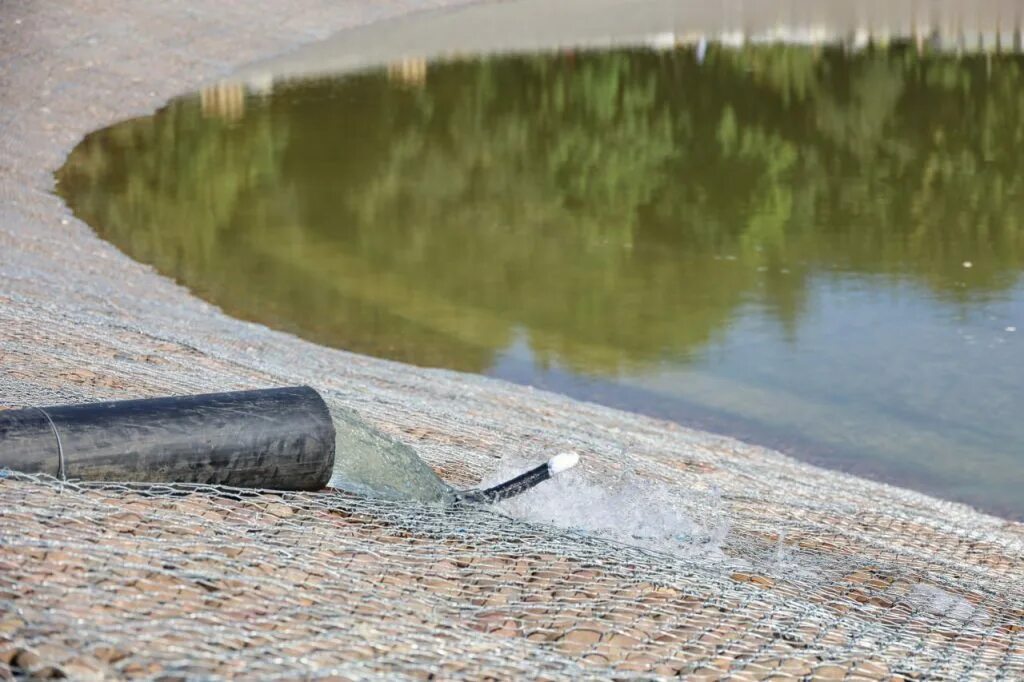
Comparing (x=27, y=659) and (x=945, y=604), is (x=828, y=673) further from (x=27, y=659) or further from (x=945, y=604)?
(x=27, y=659)

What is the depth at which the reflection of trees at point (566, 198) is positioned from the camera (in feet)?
38.9

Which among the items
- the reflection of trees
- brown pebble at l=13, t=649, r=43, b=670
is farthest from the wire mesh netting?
the reflection of trees

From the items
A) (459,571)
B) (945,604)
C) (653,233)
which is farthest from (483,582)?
(653,233)

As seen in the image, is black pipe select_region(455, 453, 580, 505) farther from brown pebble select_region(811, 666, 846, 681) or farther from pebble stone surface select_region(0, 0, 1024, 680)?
brown pebble select_region(811, 666, 846, 681)

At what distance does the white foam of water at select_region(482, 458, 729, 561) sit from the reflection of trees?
4.51 meters

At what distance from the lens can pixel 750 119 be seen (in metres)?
19.2

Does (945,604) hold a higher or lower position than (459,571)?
lower

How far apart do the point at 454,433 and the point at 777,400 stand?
11.9ft

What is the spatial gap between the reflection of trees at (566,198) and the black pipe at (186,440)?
594cm

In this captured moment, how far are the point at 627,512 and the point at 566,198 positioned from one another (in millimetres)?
10080

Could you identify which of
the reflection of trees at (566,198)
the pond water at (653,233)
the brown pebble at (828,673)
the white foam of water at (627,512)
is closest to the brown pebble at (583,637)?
the brown pebble at (828,673)

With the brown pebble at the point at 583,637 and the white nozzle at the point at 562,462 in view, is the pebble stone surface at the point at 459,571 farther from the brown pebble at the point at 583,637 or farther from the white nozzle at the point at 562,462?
the white nozzle at the point at 562,462

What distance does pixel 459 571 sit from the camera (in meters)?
4.07

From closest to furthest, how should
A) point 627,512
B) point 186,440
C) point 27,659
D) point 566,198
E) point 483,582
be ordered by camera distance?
point 27,659
point 483,582
point 186,440
point 627,512
point 566,198
